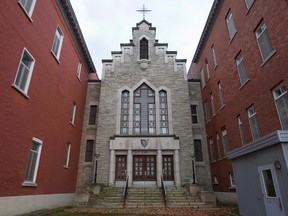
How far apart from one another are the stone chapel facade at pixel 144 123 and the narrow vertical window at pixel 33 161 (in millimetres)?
6091

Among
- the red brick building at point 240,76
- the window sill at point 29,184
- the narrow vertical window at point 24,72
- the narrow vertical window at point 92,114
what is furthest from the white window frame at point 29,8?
the red brick building at point 240,76

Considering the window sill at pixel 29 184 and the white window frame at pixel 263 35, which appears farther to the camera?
the white window frame at pixel 263 35

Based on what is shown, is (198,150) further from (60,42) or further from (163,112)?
(60,42)

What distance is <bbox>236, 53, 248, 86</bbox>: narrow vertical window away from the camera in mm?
13062

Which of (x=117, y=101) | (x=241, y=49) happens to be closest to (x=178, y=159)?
(x=117, y=101)

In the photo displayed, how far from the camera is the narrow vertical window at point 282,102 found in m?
9.39

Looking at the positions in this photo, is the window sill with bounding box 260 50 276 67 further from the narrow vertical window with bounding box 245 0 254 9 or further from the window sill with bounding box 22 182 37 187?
the window sill with bounding box 22 182 37 187

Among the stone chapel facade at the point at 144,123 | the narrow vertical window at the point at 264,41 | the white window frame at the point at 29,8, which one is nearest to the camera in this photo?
the white window frame at the point at 29,8

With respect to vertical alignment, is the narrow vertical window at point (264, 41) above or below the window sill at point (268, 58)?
above

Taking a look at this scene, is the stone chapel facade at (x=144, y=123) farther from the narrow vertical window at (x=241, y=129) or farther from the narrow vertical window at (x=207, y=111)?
the narrow vertical window at (x=241, y=129)

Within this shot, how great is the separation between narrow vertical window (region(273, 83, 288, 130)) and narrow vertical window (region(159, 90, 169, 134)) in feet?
32.9

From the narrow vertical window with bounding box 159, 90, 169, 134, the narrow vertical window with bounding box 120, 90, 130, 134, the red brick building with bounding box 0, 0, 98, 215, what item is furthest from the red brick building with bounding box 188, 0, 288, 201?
the red brick building with bounding box 0, 0, 98, 215

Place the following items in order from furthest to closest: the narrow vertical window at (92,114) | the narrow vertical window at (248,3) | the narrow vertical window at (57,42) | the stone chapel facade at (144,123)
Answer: the narrow vertical window at (92,114), the stone chapel facade at (144,123), the narrow vertical window at (57,42), the narrow vertical window at (248,3)

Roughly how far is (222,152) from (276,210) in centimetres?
1008
